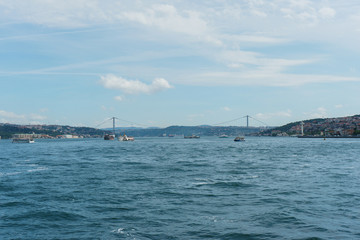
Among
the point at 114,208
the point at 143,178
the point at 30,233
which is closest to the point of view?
the point at 30,233

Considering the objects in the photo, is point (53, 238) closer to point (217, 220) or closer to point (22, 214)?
point (22, 214)

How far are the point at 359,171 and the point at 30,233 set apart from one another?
104 ft

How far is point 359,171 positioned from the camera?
112 ft

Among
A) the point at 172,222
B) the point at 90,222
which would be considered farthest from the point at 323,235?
the point at 90,222

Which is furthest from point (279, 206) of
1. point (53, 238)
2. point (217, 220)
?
point (53, 238)

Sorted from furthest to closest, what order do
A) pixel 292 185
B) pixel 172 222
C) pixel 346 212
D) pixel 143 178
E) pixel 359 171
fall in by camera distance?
pixel 359 171 < pixel 143 178 < pixel 292 185 < pixel 346 212 < pixel 172 222

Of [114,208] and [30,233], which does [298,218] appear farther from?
[30,233]

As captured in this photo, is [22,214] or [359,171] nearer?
[22,214]

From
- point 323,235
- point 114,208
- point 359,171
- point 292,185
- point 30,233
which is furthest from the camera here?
point 359,171

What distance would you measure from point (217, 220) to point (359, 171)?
24.7 meters

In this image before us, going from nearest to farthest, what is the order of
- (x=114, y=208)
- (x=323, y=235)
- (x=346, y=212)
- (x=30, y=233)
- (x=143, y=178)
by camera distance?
(x=323, y=235) → (x=30, y=233) → (x=346, y=212) → (x=114, y=208) → (x=143, y=178)

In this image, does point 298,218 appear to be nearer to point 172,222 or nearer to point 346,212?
point 346,212

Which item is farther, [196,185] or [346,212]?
[196,185]

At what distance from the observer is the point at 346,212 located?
56.5 feet
